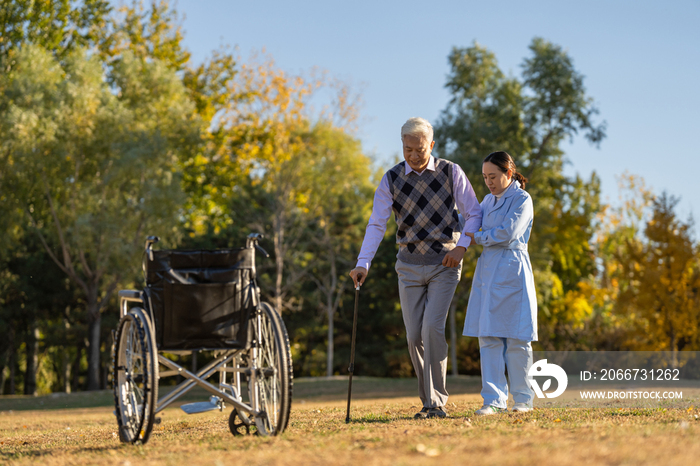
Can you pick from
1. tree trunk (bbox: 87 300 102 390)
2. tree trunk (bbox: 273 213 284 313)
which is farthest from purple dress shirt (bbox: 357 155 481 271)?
tree trunk (bbox: 273 213 284 313)

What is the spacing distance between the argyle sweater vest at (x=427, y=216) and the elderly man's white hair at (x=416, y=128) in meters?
0.26

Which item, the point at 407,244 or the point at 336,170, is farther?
the point at 336,170

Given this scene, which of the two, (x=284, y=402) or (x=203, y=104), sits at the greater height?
(x=203, y=104)

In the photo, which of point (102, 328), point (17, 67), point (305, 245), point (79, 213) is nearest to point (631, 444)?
point (79, 213)

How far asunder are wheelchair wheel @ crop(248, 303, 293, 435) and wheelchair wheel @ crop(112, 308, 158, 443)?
622 mm

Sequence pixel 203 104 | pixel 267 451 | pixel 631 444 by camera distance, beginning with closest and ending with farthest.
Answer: pixel 631 444 → pixel 267 451 → pixel 203 104

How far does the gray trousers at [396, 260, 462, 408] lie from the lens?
480 cm

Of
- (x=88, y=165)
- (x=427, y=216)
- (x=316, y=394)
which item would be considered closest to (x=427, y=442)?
(x=427, y=216)

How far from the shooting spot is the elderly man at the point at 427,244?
189 inches

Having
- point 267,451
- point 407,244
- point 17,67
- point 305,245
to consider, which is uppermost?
point 17,67

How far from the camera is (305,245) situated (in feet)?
83.6

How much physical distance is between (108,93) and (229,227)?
799 centimetres

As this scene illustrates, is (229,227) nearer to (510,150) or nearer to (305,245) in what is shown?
(305,245)

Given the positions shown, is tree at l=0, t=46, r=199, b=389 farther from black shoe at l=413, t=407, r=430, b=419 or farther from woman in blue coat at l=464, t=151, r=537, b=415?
woman in blue coat at l=464, t=151, r=537, b=415
